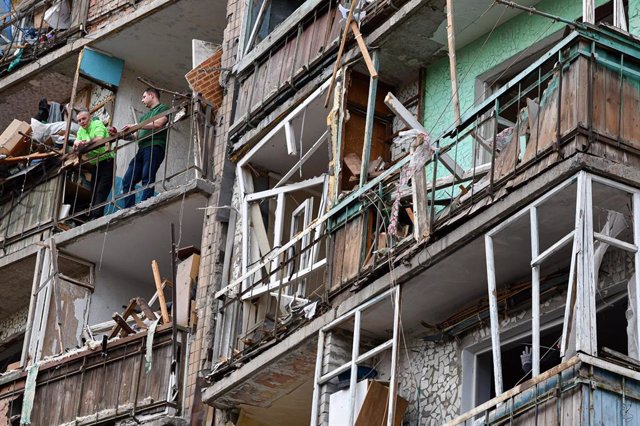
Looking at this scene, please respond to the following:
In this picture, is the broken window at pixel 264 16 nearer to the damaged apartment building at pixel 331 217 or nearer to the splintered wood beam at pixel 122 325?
the damaged apartment building at pixel 331 217

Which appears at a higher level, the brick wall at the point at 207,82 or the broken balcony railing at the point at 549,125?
the brick wall at the point at 207,82

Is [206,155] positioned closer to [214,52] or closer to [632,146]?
[214,52]

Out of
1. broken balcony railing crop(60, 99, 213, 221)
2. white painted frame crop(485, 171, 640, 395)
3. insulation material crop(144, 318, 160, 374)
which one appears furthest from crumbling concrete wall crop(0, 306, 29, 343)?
white painted frame crop(485, 171, 640, 395)

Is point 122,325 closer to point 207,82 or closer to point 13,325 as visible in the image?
point 207,82

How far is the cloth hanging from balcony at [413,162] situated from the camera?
15.6 m

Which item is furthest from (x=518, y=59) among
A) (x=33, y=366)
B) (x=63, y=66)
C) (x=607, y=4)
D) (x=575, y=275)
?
(x=63, y=66)

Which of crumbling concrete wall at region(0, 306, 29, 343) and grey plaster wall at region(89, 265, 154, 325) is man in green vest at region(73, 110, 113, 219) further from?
crumbling concrete wall at region(0, 306, 29, 343)

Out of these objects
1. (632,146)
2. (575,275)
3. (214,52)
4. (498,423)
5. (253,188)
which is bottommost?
(498,423)

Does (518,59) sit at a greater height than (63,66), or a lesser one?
lesser

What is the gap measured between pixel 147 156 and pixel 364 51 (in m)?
5.44

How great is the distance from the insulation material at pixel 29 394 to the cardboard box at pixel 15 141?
4381mm

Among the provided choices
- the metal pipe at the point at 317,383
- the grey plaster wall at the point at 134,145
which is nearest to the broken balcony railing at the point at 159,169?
the grey plaster wall at the point at 134,145

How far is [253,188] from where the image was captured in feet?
66.8

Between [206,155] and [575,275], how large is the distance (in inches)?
363
